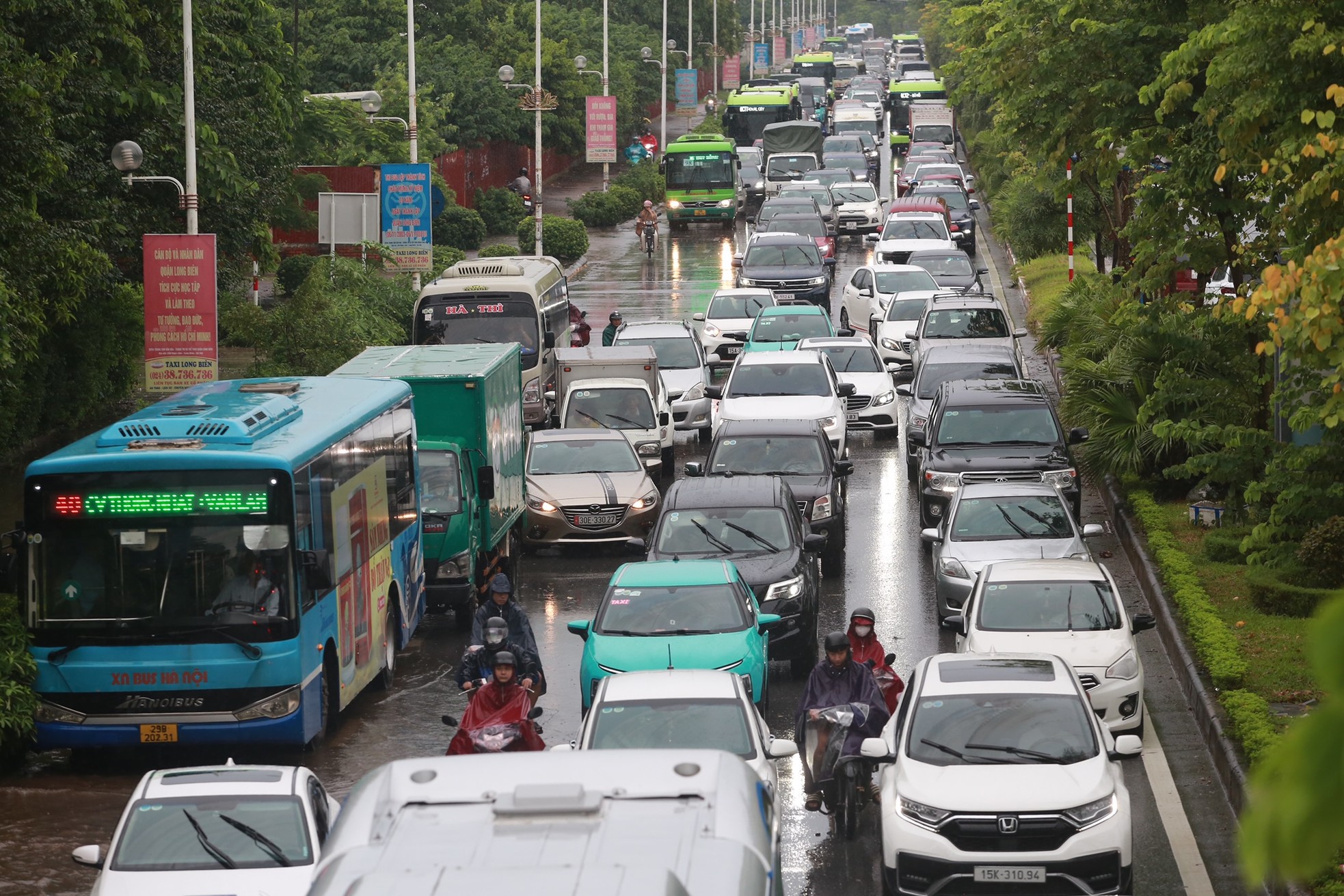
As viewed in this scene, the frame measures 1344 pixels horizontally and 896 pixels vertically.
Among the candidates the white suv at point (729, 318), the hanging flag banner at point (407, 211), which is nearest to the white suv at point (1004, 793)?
the white suv at point (729, 318)

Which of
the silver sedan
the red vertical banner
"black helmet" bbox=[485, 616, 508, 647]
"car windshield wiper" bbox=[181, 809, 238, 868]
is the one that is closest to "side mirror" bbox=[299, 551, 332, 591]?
"black helmet" bbox=[485, 616, 508, 647]

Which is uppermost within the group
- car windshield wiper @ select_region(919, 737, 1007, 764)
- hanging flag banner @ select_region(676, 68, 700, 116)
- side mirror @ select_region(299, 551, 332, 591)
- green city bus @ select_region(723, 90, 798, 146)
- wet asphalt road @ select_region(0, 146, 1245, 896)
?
hanging flag banner @ select_region(676, 68, 700, 116)

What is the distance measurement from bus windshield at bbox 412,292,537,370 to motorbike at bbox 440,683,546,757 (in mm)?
17657

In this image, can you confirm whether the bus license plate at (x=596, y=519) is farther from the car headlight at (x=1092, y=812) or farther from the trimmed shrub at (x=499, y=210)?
the trimmed shrub at (x=499, y=210)

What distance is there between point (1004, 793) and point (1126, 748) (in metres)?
0.95

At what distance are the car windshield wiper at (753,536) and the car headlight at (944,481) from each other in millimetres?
4557

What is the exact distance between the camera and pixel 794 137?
240 ft

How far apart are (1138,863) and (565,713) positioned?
19.2ft

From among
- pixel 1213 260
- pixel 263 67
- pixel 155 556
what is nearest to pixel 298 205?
pixel 263 67

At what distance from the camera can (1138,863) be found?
1162cm

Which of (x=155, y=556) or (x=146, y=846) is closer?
(x=146, y=846)

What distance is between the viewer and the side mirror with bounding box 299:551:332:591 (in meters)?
13.8

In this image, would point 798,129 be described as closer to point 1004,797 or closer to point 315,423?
point 315,423

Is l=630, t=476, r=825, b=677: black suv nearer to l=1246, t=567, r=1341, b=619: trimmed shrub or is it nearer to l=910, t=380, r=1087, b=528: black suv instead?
l=910, t=380, r=1087, b=528: black suv
